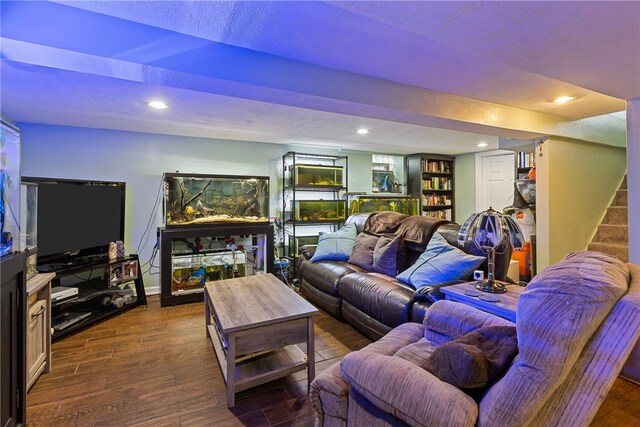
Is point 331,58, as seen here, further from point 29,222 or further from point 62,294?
point 62,294

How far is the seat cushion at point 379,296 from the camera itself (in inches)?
88.8

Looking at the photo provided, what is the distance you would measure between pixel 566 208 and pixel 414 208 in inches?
93.7

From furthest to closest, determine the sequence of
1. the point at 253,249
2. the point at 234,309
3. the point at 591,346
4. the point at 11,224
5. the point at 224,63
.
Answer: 1. the point at 253,249
2. the point at 234,309
3. the point at 224,63
4. the point at 11,224
5. the point at 591,346

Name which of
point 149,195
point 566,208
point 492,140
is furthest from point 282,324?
point 492,140

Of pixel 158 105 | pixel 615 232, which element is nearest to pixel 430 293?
pixel 158 105

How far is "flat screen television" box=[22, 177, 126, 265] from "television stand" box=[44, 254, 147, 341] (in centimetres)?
12

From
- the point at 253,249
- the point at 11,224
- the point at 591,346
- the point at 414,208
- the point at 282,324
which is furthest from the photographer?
the point at 414,208

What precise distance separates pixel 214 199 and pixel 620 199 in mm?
5094

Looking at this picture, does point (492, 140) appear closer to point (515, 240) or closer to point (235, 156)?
point (515, 240)

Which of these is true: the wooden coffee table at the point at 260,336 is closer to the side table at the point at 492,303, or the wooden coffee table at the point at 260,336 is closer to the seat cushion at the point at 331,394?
the seat cushion at the point at 331,394

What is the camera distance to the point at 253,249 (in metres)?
4.20

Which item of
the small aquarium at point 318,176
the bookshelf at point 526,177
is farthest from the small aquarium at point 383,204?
the bookshelf at point 526,177

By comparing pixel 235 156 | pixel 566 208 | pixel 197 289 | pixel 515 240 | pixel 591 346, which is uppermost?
pixel 235 156

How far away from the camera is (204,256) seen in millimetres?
3910
